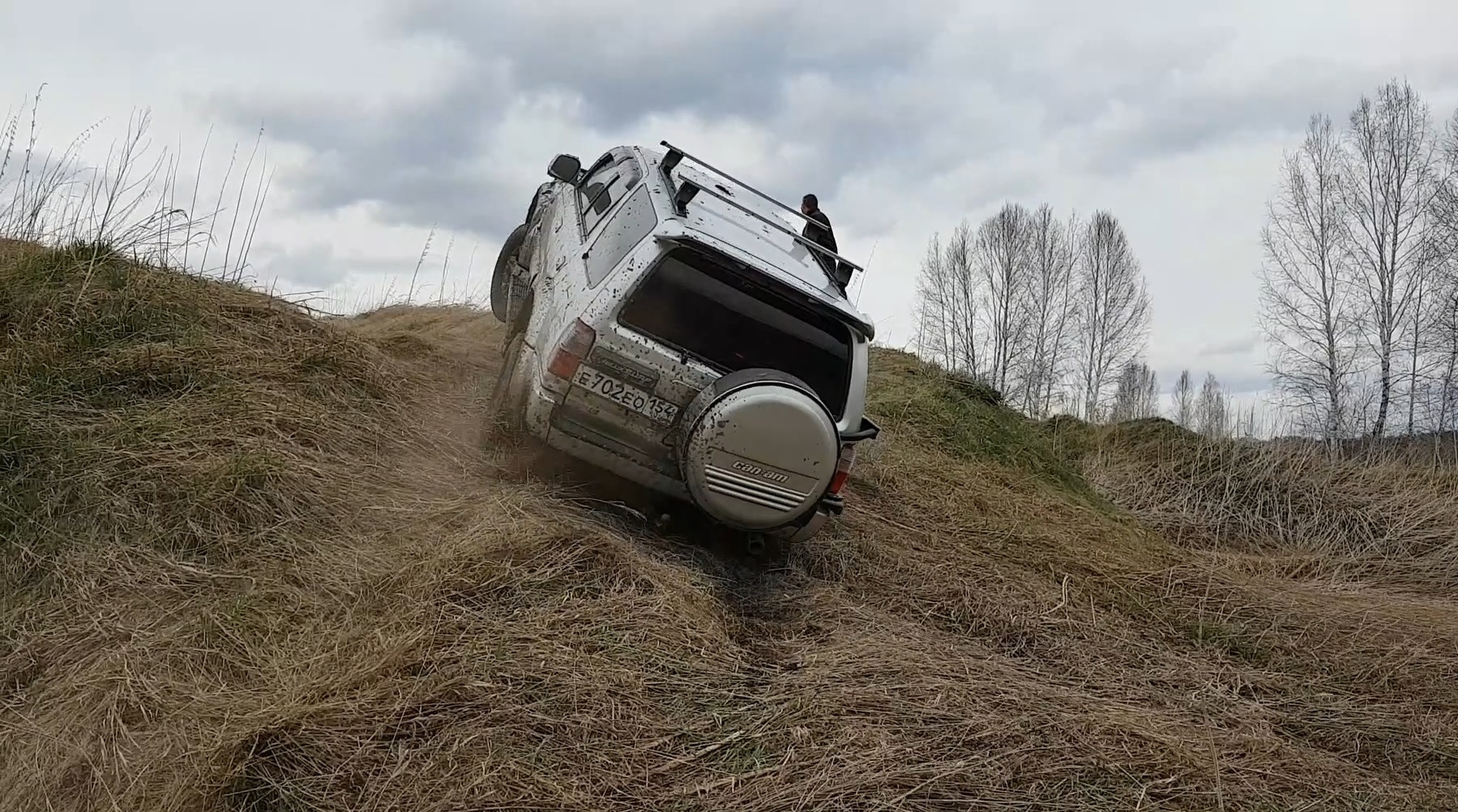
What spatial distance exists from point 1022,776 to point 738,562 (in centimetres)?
212

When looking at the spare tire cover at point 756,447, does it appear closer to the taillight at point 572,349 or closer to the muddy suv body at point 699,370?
the muddy suv body at point 699,370

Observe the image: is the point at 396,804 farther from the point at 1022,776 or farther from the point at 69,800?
the point at 1022,776

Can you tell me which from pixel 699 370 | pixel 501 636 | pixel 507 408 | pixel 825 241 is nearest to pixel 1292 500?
pixel 825 241

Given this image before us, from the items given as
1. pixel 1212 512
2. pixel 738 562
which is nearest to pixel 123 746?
pixel 738 562

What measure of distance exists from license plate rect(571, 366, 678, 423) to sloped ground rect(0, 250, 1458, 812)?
612 millimetres

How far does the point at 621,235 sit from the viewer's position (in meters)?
5.12

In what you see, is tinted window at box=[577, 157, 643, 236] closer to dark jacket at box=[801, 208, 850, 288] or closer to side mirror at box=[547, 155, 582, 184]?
side mirror at box=[547, 155, 582, 184]

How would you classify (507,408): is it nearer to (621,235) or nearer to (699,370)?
(621,235)

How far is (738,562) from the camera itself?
5121 millimetres

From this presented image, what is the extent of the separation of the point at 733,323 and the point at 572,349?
32.4 inches

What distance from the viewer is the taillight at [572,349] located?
4555 millimetres

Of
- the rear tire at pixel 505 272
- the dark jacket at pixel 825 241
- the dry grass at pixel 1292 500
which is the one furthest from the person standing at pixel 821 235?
the dry grass at pixel 1292 500

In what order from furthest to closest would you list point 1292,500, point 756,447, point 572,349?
point 1292,500, point 572,349, point 756,447

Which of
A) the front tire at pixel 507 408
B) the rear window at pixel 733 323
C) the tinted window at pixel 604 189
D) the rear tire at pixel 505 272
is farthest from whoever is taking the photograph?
the rear tire at pixel 505 272
